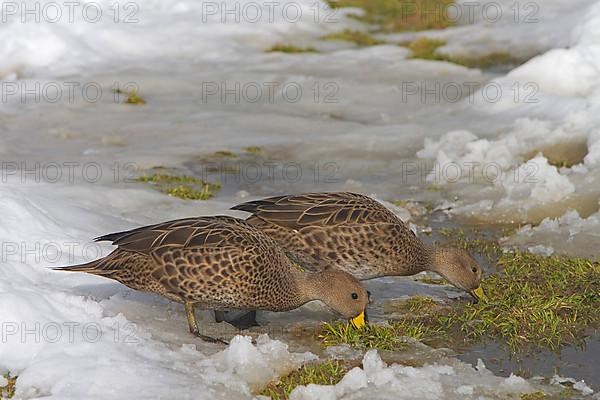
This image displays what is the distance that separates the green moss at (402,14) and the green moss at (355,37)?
0.70 m

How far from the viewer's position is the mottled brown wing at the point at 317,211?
6195mm

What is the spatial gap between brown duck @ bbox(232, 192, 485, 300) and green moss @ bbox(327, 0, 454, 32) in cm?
1052

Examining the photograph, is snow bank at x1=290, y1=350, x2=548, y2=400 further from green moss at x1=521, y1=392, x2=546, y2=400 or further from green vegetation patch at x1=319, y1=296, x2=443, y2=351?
green vegetation patch at x1=319, y1=296, x2=443, y2=351

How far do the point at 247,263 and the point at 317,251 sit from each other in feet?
2.73

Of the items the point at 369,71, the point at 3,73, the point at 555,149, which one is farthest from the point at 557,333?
the point at 3,73

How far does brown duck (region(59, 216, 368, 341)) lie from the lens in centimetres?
539

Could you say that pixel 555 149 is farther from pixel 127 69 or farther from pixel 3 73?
pixel 3 73

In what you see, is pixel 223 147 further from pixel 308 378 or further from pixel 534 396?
pixel 534 396

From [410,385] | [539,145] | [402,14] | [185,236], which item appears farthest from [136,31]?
[410,385]

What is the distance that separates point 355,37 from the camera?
625 inches

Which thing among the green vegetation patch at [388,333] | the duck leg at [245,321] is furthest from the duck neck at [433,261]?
the duck leg at [245,321]

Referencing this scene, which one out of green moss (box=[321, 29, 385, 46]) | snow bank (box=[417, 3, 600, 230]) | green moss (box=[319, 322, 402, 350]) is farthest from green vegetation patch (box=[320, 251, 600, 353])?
green moss (box=[321, 29, 385, 46])

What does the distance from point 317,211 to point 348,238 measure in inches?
10.5

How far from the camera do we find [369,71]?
13.4 metres
